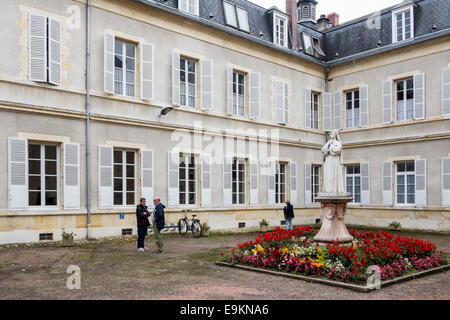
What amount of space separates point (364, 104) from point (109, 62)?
11615 mm

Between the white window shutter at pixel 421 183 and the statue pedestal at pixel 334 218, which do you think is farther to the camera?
the white window shutter at pixel 421 183

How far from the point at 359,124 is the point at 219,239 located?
964 centimetres

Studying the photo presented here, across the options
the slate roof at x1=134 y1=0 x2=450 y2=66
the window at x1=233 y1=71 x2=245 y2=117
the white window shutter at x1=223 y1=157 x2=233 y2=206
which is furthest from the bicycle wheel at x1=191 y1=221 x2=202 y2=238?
the slate roof at x1=134 y1=0 x2=450 y2=66

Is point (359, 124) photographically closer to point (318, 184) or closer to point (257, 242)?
point (318, 184)

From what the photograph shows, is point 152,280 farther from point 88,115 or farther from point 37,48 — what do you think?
point 37,48

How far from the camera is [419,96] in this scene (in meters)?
18.4

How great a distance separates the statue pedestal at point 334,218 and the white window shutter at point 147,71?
24.3ft

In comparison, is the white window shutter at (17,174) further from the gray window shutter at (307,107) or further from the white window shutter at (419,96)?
the white window shutter at (419,96)

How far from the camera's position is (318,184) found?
21.6 metres

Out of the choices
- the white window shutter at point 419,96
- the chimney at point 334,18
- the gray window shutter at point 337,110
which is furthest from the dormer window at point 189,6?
the chimney at point 334,18

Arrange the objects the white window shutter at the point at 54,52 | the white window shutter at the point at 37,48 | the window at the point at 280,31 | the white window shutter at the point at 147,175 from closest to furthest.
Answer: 1. the white window shutter at the point at 37,48
2. the white window shutter at the point at 54,52
3. the white window shutter at the point at 147,175
4. the window at the point at 280,31

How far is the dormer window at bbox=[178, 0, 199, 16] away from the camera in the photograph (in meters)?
16.3

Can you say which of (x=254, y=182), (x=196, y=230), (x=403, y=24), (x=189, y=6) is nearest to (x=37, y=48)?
(x=189, y=6)

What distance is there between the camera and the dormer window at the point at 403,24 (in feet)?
62.7
